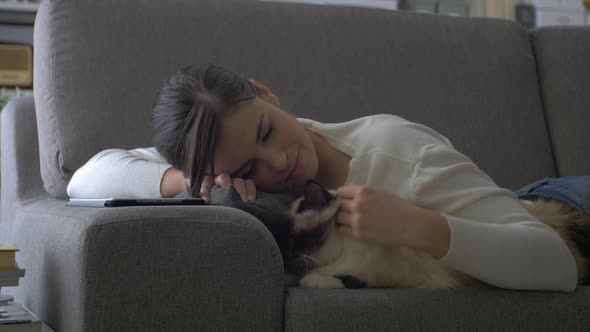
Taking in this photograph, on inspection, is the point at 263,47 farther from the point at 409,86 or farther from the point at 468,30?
the point at 468,30

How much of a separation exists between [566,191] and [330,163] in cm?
49

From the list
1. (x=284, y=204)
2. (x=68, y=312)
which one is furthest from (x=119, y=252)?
(x=284, y=204)

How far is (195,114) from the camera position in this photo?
1280mm

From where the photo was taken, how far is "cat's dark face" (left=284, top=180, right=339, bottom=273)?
1.10 meters

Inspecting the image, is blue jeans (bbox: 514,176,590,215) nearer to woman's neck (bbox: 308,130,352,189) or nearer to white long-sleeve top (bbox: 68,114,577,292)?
white long-sleeve top (bbox: 68,114,577,292)

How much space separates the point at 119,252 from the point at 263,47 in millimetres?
1009

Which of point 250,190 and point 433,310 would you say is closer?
point 433,310

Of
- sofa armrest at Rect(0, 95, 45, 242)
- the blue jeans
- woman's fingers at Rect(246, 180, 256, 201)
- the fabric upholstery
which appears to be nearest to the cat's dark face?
woman's fingers at Rect(246, 180, 256, 201)

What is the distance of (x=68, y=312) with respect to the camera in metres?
1.07

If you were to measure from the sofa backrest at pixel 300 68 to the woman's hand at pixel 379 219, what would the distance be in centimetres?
77

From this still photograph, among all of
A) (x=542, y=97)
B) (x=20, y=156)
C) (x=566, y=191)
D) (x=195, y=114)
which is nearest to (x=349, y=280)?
(x=195, y=114)

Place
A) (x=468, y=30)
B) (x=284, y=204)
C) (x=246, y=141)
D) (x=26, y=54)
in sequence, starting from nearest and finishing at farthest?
(x=284, y=204) → (x=246, y=141) → (x=468, y=30) → (x=26, y=54)

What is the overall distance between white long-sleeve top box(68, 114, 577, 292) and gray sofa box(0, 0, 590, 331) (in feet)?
0.13

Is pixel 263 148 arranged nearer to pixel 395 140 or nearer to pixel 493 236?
pixel 395 140
